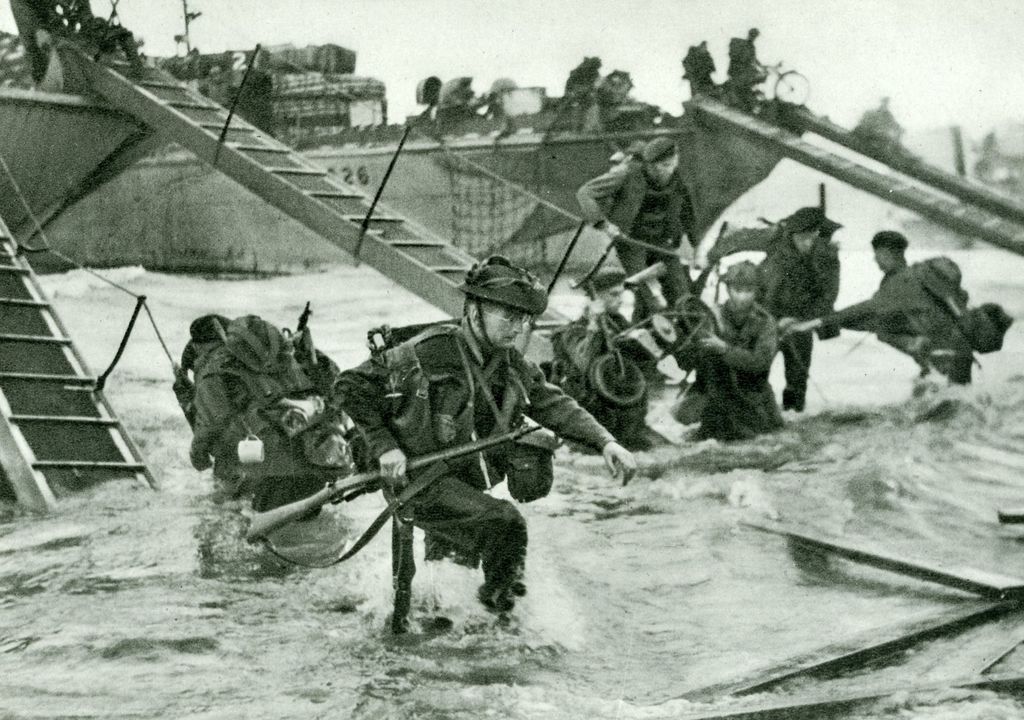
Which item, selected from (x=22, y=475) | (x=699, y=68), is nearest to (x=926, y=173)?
(x=699, y=68)

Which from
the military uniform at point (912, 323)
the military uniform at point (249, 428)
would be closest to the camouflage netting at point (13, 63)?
the military uniform at point (249, 428)

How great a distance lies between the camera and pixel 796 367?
721 centimetres

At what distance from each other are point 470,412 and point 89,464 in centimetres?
197

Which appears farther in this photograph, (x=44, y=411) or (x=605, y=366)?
(x=605, y=366)

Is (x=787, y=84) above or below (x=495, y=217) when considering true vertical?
above

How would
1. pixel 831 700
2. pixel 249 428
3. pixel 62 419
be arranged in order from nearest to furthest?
pixel 831 700, pixel 249 428, pixel 62 419

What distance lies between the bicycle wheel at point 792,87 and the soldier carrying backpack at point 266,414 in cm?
257

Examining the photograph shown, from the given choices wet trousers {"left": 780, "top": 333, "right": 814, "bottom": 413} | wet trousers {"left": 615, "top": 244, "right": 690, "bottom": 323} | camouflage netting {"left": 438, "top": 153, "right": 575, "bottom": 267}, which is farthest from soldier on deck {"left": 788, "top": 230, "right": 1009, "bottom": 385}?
camouflage netting {"left": 438, "top": 153, "right": 575, "bottom": 267}

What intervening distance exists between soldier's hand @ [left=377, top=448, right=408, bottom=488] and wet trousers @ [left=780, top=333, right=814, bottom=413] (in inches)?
158

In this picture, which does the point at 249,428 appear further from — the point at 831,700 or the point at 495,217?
the point at 831,700

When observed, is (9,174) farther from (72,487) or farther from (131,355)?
(72,487)

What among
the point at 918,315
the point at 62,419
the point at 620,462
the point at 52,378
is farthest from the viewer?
the point at 918,315

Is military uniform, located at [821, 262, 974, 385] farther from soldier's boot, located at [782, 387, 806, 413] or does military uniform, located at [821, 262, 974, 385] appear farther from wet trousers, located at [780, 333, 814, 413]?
soldier's boot, located at [782, 387, 806, 413]

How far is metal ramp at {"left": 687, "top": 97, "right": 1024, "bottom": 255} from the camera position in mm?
5953
